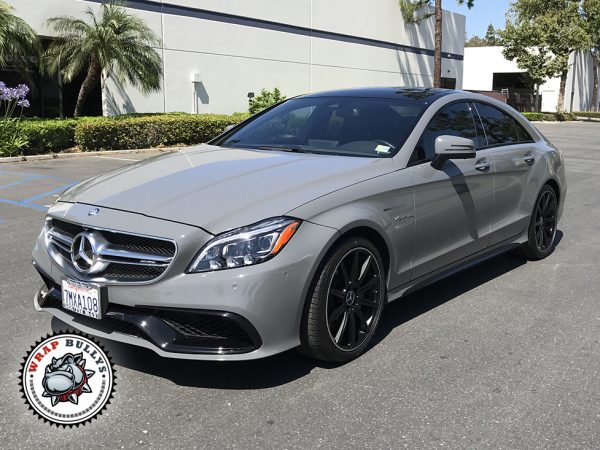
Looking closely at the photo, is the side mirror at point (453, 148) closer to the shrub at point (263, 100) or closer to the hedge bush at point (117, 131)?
the hedge bush at point (117, 131)

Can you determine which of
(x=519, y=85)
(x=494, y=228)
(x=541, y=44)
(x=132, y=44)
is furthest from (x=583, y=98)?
(x=494, y=228)

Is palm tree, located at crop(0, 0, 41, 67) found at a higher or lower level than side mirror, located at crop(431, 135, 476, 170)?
higher

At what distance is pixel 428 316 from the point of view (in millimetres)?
4465

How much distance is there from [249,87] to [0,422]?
20.9 m

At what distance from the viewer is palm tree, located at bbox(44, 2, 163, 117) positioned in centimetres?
1681

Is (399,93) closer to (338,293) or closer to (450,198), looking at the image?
(450,198)

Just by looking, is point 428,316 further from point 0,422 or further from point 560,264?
point 0,422

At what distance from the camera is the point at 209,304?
3002mm

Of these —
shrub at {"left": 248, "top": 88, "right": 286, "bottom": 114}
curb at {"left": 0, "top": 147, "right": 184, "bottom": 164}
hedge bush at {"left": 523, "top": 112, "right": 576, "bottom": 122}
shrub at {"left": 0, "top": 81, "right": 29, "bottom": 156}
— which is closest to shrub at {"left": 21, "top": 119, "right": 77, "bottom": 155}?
shrub at {"left": 0, "top": 81, "right": 29, "bottom": 156}

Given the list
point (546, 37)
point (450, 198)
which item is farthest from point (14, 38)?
point (546, 37)

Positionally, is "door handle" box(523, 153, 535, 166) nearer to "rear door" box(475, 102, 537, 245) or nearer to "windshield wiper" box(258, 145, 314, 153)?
"rear door" box(475, 102, 537, 245)

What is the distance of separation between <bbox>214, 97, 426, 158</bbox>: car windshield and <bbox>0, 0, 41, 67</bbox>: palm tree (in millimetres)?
12888

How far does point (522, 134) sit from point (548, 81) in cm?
5426
